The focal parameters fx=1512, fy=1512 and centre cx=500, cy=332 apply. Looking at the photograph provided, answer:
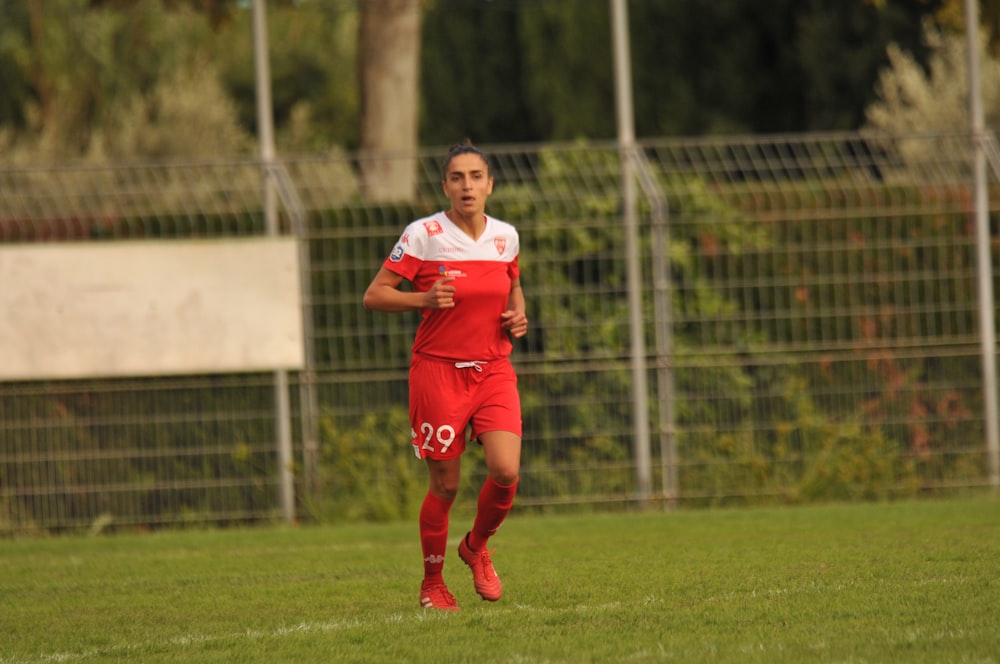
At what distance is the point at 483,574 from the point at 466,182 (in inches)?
69.0

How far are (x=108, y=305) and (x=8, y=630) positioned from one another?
5.24m

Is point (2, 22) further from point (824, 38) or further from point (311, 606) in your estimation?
point (311, 606)

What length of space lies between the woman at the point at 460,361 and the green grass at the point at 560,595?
37 centimetres

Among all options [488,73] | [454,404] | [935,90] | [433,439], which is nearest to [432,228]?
[454,404]

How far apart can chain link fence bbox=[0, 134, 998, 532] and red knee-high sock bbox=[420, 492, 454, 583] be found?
16.0 feet

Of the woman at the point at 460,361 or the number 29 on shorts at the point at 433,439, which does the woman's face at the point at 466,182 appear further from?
the number 29 on shorts at the point at 433,439

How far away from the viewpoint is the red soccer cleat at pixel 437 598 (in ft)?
21.8

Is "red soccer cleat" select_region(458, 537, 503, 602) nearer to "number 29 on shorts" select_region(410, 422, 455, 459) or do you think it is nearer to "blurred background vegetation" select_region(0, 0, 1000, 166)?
"number 29 on shorts" select_region(410, 422, 455, 459)

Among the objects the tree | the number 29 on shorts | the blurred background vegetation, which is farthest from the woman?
the blurred background vegetation

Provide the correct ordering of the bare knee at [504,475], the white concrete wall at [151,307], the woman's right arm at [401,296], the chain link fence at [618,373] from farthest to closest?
the chain link fence at [618,373] < the white concrete wall at [151,307] < the bare knee at [504,475] < the woman's right arm at [401,296]

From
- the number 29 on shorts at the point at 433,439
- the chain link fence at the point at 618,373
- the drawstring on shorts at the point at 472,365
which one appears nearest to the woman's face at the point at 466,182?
the drawstring on shorts at the point at 472,365

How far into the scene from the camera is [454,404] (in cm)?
667

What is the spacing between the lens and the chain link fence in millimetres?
11750

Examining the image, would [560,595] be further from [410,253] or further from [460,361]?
[410,253]
